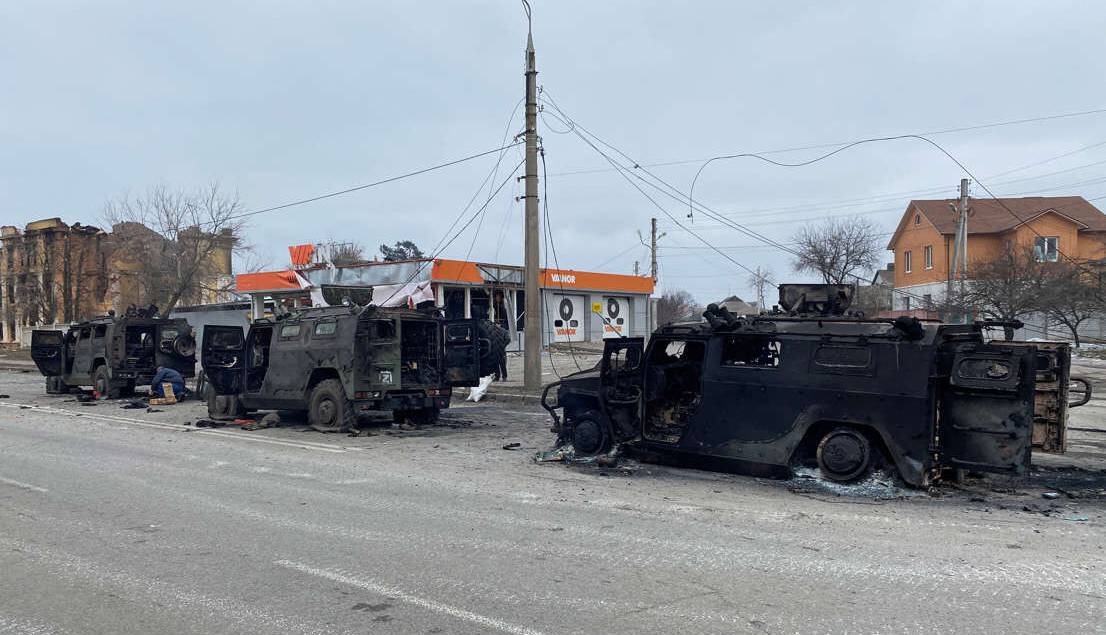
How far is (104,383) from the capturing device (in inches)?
784

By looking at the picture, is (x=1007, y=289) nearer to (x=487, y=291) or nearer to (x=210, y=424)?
(x=487, y=291)

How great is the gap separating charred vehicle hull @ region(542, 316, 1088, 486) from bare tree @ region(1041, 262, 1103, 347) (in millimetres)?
28779

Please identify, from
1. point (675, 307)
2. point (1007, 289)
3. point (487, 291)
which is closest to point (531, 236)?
point (487, 291)

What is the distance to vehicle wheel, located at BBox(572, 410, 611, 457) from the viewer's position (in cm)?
948

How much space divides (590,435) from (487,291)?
25.7m

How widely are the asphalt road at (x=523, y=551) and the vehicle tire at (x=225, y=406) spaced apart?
442 centimetres

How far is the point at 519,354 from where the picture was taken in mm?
33531

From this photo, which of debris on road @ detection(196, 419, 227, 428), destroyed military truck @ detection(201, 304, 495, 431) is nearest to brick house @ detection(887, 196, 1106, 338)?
destroyed military truck @ detection(201, 304, 495, 431)

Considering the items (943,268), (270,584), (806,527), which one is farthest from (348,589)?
(943,268)

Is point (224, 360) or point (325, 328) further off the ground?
point (325, 328)

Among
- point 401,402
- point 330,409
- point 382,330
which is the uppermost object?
point 382,330

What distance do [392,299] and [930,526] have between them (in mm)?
27554

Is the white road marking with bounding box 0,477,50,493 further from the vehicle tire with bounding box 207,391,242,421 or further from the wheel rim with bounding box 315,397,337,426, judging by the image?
the vehicle tire with bounding box 207,391,242,421

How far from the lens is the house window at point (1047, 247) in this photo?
129 ft
